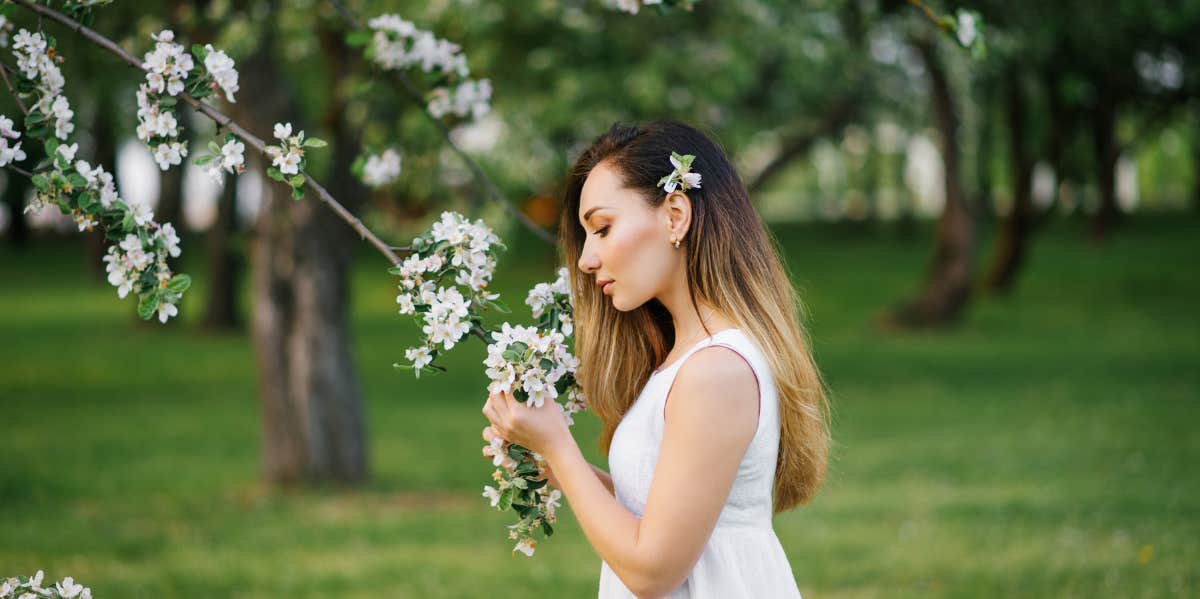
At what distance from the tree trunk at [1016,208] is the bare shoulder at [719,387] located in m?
17.6

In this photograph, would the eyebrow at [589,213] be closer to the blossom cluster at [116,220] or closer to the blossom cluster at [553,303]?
the blossom cluster at [553,303]

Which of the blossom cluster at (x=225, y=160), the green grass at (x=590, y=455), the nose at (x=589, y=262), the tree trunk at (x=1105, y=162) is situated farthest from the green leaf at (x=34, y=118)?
the tree trunk at (x=1105, y=162)

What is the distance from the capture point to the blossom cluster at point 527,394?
7.50 feet

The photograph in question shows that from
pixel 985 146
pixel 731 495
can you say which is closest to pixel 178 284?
pixel 731 495

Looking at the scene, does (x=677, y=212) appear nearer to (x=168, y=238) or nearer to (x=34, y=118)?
(x=168, y=238)

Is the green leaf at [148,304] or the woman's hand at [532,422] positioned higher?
the green leaf at [148,304]

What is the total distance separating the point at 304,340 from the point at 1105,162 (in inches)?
790

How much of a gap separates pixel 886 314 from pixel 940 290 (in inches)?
47.2

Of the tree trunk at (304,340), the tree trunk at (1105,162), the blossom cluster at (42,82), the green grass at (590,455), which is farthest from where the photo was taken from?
the tree trunk at (1105,162)

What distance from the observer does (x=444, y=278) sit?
8.32ft

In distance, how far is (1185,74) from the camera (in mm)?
14703

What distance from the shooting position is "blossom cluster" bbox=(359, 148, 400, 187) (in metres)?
3.83

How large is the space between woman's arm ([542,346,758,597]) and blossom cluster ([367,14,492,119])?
69.8 inches

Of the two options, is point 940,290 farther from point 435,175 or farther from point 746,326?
point 746,326
